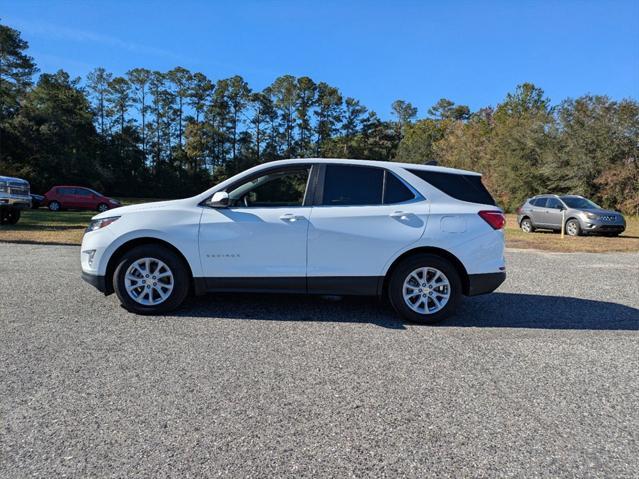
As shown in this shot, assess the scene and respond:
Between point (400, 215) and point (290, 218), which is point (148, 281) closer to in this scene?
point (290, 218)

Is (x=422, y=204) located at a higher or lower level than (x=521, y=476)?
higher

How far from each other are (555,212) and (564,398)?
1686 cm

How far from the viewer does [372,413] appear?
9.87 feet

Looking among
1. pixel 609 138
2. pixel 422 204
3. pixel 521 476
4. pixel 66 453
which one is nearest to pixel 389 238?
pixel 422 204

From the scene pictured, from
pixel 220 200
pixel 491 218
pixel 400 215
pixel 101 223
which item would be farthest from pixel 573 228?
pixel 101 223

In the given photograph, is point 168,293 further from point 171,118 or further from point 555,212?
point 171,118

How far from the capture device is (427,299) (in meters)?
5.07

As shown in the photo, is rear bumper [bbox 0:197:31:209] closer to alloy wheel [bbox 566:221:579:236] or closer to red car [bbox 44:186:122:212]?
red car [bbox 44:186:122:212]

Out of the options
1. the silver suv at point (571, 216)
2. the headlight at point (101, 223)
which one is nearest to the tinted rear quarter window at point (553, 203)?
the silver suv at point (571, 216)

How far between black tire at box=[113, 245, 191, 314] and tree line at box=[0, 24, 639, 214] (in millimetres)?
34033

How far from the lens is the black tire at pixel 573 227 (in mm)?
17244

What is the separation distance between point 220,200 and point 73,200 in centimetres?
2783

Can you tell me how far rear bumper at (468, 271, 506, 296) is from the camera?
5051 mm

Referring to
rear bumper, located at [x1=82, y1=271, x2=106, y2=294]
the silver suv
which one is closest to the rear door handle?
rear bumper, located at [x1=82, y1=271, x2=106, y2=294]
